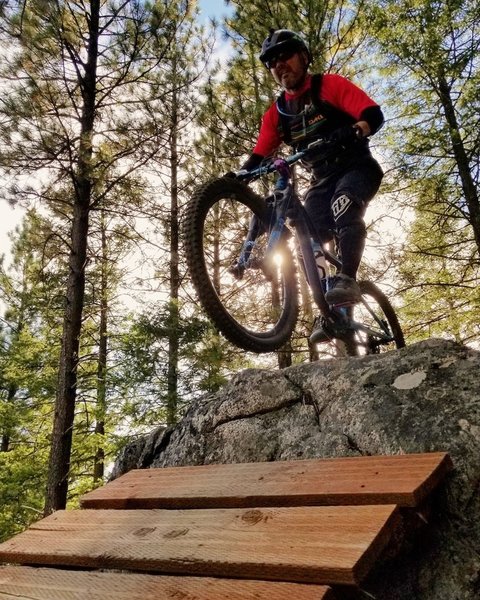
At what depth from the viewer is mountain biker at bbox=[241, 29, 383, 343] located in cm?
305

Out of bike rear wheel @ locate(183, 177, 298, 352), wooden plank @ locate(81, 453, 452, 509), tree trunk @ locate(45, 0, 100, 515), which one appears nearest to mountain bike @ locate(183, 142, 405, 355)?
bike rear wheel @ locate(183, 177, 298, 352)

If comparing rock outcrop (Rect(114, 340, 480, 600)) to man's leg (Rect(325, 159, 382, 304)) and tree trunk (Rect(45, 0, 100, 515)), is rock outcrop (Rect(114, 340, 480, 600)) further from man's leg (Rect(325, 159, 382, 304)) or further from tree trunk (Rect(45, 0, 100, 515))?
tree trunk (Rect(45, 0, 100, 515))

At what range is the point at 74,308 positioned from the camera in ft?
25.6

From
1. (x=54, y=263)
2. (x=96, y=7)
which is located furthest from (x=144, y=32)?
(x=54, y=263)

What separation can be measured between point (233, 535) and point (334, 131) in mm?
2509

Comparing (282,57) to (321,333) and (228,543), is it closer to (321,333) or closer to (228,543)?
(321,333)

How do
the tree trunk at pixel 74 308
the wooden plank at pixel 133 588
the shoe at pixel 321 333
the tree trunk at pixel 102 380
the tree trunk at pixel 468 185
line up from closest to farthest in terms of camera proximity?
the wooden plank at pixel 133 588 → the shoe at pixel 321 333 → the tree trunk at pixel 74 308 → the tree trunk at pixel 468 185 → the tree trunk at pixel 102 380

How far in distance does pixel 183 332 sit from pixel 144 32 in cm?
512

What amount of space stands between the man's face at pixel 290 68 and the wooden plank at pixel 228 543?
2.76 m

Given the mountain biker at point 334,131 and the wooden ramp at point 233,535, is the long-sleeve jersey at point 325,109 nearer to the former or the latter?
the mountain biker at point 334,131

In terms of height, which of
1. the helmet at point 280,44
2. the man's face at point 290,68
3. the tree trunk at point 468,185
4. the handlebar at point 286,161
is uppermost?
the tree trunk at point 468,185

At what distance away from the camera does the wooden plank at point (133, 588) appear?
3.57 feet

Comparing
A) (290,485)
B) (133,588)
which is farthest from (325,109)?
(133,588)

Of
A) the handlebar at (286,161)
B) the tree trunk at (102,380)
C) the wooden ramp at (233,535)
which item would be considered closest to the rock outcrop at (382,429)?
the wooden ramp at (233,535)
